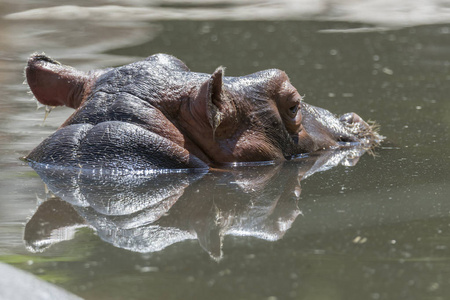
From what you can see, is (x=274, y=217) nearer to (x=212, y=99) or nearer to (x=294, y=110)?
(x=212, y=99)

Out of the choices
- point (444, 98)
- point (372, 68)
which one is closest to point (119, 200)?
point (444, 98)

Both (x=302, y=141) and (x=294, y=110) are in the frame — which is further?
(x=302, y=141)

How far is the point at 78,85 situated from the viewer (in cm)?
495

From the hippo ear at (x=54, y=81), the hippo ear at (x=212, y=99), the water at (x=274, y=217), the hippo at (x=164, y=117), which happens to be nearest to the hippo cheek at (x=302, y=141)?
the hippo at (x=164, y=117)

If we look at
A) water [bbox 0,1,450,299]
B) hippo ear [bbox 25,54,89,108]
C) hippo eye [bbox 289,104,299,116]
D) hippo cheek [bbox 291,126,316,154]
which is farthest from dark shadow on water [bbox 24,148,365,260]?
hippo ear [bbox 25,54,89,108]

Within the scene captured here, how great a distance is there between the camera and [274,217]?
12.5ft

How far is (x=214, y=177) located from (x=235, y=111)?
1.38 feet

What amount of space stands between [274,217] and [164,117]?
3.61 feet

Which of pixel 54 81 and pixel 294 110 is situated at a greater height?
pixel 54 81

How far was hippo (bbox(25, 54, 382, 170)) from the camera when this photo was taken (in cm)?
445

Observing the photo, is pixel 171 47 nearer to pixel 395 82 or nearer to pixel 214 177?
pixel 395 82

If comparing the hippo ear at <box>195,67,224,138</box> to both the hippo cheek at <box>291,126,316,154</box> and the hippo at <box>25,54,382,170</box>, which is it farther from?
the hippo cheek at <box>291,126,316,154</box>

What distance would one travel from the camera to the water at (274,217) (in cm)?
289

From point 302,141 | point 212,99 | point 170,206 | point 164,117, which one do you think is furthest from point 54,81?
point 302,141
